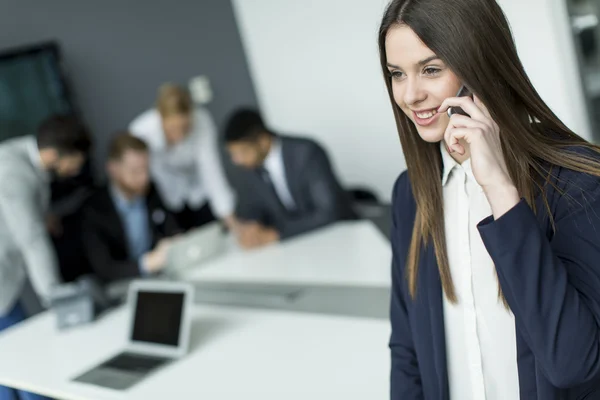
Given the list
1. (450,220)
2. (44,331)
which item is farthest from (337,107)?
(450,220)

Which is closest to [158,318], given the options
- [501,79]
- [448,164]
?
[448,164]

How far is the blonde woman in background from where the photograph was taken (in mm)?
4250

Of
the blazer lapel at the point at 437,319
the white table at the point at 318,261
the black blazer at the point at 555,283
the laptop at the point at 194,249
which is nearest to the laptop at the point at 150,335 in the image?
the white table at the point at 318,261

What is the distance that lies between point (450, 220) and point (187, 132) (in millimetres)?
3198

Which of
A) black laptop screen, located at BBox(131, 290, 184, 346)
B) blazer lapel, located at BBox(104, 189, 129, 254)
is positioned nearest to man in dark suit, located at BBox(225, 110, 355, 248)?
blazer lapel, located at BBox(104, 189, 129, 254)

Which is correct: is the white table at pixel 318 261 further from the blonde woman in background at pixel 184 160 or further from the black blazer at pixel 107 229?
the blonde woman in background at pixel 184 160

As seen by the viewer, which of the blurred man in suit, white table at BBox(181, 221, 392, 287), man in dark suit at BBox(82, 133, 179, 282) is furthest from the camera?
man in dark suit at BBox(82, 133, 179, 282)

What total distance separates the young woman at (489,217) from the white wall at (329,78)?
3841 millimetres

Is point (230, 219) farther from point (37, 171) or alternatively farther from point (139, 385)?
point (139, 385)

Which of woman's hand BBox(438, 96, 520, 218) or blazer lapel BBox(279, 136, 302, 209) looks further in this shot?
blazer lapel BBox(279, 136, 302, 209)

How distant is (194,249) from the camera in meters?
3.41

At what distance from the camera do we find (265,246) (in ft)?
11.8

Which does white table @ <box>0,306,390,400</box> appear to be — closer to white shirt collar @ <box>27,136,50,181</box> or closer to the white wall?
white shirt collar @ <box>27,136,50,181</box>

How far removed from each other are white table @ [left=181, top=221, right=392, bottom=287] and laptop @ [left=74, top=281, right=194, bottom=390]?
0.62 m
